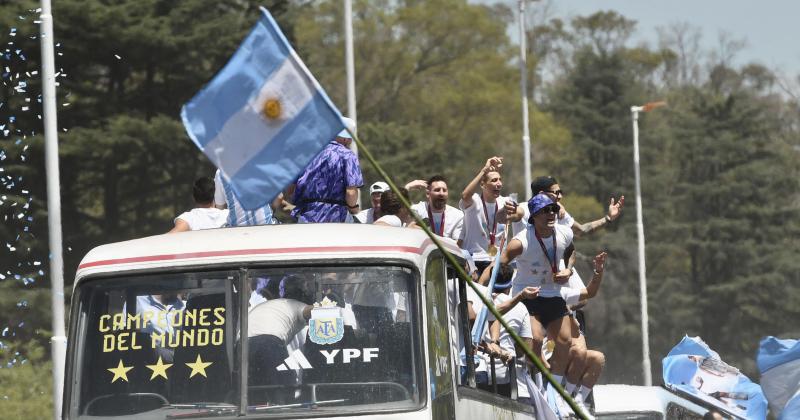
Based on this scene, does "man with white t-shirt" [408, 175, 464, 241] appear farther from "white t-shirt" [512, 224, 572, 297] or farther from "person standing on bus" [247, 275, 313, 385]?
"person standing on bus" [247, 275, 313, 385]

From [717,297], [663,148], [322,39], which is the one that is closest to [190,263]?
[322,39]

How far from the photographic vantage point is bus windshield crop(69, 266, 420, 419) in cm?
796

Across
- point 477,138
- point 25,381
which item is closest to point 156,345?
point 25,381

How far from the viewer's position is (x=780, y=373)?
13.8m

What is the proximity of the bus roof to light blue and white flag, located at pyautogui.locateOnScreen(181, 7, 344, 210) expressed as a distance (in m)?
0.30

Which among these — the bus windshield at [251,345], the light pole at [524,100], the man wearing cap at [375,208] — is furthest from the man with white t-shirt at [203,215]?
the light pole at [524,100]

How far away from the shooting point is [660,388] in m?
13.7

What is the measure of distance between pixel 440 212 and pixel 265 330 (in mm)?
5778

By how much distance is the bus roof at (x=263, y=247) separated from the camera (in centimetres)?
824

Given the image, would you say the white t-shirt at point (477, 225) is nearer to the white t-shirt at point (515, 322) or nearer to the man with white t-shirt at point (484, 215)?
the man with white t-shirt at point (484, 215)

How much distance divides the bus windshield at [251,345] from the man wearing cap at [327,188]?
9.40 ft

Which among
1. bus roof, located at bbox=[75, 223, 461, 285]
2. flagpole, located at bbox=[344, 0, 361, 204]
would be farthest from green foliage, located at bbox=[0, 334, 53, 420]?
bus roof, located at bbox=[75, 223, 461, 285]

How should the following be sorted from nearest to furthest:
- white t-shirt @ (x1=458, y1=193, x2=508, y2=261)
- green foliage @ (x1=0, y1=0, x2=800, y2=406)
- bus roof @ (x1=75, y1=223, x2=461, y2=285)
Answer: bus roof @ (x1=75, y1=223, x2=461, y2=285) → white t-shirt @ (x1=458, y1=193, x2=508, y2=261) → green foliage @ (x1=0, y1=0, x2=800, y2=406)

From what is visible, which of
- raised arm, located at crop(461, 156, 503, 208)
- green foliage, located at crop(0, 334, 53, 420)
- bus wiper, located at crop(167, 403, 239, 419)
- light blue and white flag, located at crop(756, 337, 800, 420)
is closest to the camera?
bus wiper, located at crop(167, 403, 239, 419)
